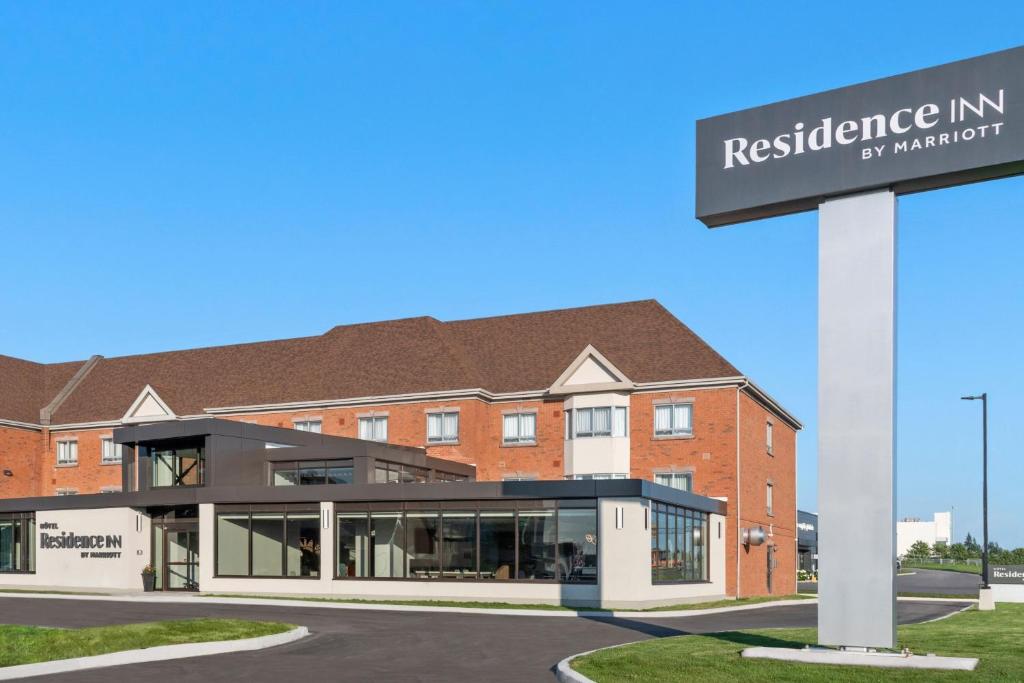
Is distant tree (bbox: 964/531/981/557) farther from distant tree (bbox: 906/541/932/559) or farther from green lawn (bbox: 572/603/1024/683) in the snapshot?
green lawn (bbox: 572/603/1024/683)

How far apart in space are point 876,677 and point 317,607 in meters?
21.4

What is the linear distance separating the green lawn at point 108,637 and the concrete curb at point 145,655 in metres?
0.35

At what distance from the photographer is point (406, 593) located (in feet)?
120

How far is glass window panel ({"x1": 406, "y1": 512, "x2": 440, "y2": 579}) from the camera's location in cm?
3653

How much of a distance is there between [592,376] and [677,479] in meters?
5.78

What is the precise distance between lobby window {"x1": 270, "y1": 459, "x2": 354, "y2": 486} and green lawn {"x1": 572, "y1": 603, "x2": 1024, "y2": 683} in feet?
68.2

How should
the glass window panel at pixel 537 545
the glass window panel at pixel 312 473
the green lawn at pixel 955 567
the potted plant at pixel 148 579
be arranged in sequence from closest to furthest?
the glass window panel at pixel 537 545 < the glass window panel at pixel 312 473 < the potted plant at pixel 148 579 < the green lawn at pixel 955 567

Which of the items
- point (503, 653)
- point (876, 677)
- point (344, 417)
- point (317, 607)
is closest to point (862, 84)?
point (876, 677)

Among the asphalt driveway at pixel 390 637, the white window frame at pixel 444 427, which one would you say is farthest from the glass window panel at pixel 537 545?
the white window frame at pixel 444 427

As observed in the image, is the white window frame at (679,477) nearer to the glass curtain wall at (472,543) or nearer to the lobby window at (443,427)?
the lobby window at (443,427)

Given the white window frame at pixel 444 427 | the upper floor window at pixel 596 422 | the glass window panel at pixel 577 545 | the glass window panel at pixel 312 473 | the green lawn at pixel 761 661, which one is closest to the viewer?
the green lawn at pixel 761 661

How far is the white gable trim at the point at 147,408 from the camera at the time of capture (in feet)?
190

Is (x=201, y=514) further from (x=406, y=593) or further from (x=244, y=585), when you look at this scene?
(x=406, y=593)

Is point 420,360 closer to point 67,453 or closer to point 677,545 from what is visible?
point 677,545
